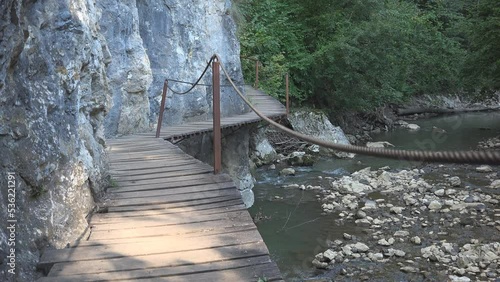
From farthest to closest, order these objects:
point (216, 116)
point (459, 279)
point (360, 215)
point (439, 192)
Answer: point (439, 192)
point (360, 215)
point (459, 279)
point (216, 116)

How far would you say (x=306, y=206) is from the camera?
9.52 metres

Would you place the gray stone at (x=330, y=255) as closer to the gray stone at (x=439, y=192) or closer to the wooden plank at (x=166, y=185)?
the wooden plank at (x=166, y=185)

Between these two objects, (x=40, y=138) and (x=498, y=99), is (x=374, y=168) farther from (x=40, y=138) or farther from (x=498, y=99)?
(x=498, y=99)

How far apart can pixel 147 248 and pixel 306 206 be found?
22.7ft

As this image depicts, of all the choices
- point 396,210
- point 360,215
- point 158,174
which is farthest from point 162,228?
point 396,210

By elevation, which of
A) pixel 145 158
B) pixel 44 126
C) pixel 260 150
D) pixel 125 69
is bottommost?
pixel 260 150

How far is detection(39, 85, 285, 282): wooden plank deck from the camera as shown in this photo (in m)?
2.53

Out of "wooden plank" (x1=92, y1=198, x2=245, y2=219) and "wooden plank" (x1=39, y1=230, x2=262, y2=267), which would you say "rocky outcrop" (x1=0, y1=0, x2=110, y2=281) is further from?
"wooden plank" (x1=92, y1=198, x2=245, y2=219)

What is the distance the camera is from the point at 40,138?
2.74 m

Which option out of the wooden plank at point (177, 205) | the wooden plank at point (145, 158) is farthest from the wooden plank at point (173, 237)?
the wooden plank at point (145, 158)

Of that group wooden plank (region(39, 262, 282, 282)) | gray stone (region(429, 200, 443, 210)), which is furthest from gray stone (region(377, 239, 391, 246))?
wooden plank (region(39, 262, 282, 282))

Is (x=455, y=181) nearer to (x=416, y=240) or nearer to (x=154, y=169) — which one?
(x=416, y=240)

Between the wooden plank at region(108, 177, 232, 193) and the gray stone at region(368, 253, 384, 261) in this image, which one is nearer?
the wooden plank at region(108, 177, 232, 193)

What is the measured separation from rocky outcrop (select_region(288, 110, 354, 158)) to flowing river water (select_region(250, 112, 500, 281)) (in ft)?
4.57
